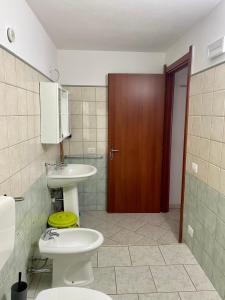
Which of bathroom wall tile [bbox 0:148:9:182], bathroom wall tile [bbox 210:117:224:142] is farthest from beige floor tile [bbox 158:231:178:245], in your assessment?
bathroom wall tile [bbox 0:148:9:182]

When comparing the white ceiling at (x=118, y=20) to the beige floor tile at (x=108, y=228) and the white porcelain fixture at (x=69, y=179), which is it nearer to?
the white porcelain fixture at (x=69, y=179)

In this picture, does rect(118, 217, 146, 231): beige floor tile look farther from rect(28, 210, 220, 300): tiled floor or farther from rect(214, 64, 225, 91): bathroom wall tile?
rect(214, 64, 225, 91): bathroom wall tile

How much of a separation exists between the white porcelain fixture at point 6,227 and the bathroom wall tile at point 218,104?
1591 mm

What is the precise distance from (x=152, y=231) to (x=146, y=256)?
53 cm

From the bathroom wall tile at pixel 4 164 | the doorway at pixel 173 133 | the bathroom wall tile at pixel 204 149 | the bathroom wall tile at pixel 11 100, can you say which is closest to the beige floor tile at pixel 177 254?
the doorway at pixel 173 133

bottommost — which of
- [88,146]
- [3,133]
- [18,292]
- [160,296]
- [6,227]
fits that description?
[160,296]

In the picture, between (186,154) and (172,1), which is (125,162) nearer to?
(186,154)

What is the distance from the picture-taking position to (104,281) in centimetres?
201

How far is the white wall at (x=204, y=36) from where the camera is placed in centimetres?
178

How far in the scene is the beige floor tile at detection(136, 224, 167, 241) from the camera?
2.75 meters

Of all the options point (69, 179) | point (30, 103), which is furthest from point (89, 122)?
point (30, 103)

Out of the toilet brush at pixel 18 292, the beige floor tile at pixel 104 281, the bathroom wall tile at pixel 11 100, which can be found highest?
the bathroom wall tile at pixel 11 100

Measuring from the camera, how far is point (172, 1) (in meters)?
1.73

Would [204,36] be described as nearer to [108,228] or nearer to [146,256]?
[146,256]
